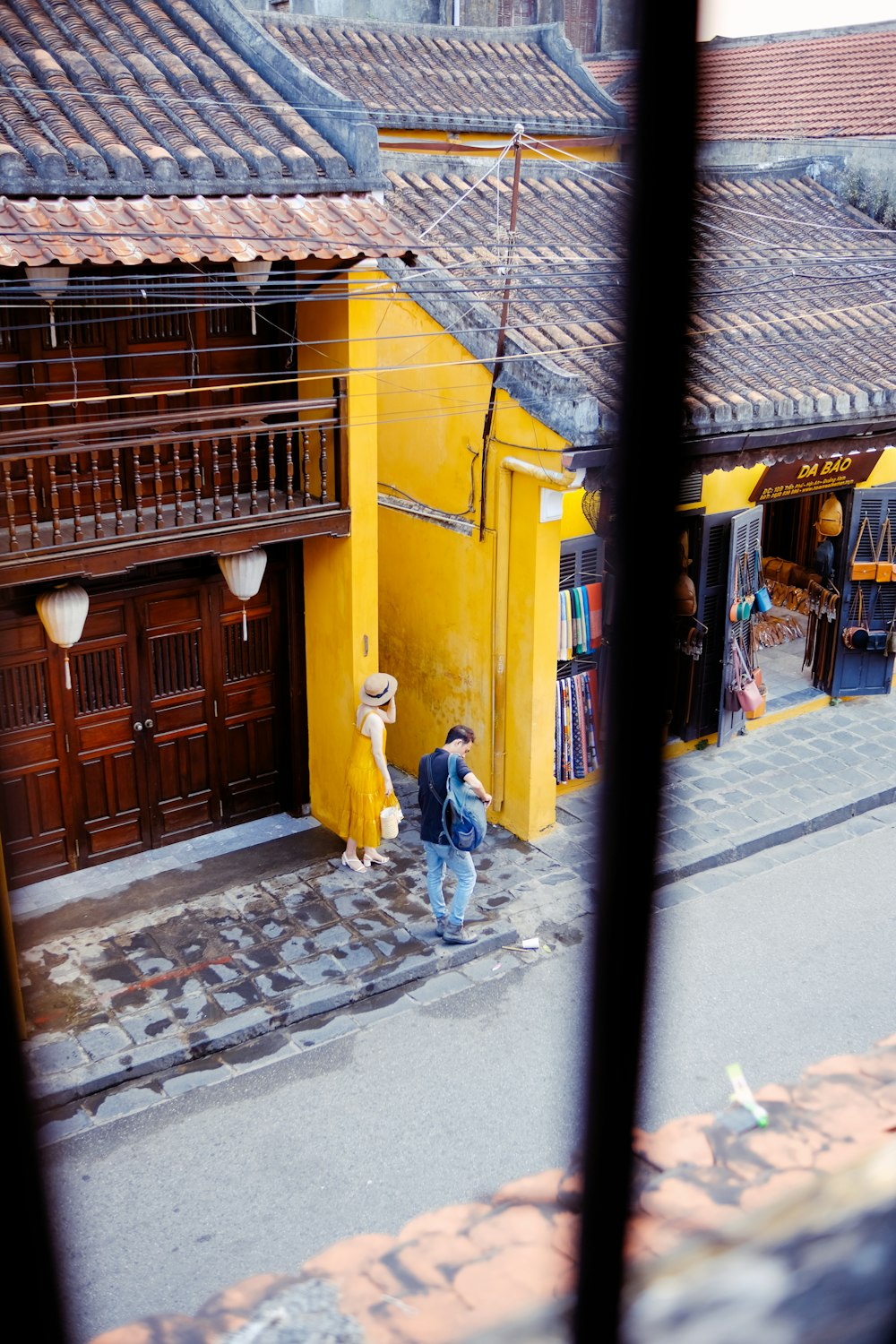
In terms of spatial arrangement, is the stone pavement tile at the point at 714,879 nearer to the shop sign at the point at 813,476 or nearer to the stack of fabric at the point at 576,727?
the stack of fabric at the point at 576,727

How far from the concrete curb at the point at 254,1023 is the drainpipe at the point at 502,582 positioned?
1.57 meters

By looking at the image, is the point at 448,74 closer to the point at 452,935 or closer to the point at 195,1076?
the point at 452,935

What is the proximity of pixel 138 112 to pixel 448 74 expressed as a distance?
331 inches

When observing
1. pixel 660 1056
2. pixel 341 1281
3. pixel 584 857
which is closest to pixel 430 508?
pixel 584 857

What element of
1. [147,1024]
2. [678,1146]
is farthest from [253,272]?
[678,1146]

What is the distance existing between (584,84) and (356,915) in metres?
12.4

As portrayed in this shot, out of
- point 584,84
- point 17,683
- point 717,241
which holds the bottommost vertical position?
point 17,683

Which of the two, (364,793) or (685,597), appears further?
(685,597)

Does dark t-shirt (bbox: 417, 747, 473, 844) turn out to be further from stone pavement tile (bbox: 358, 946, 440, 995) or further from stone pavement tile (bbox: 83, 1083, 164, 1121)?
stone pavement tile (bbox: 83, 1083, 164, 1121)

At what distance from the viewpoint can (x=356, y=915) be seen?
895cm

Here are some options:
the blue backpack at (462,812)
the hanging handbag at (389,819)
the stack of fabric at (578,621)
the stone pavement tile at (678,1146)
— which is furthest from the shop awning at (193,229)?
the stone pavement tile at (678,1146)

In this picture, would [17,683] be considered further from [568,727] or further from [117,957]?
[568,727]

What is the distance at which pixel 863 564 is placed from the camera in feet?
40.3

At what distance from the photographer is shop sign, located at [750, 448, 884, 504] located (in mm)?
11273
